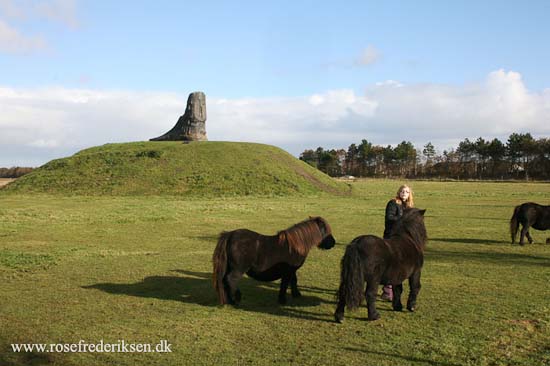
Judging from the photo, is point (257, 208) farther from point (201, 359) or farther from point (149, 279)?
point (201, 359)

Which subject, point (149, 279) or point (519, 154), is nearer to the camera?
point (149, 279)

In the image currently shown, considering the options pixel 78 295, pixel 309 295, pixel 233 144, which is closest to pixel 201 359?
pixel 309 295

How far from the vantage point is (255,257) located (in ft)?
27.2

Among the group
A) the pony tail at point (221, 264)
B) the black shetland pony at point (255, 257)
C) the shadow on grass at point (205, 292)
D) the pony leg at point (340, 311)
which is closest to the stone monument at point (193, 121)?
the shadow on grass at point (205, 292)

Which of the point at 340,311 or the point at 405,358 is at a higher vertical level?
the point at 340,311

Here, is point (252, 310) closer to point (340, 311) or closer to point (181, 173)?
→ point (340, 311)

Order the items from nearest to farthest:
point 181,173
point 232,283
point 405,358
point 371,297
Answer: point 405,358
point 371,297
point 232,283
point 181,173

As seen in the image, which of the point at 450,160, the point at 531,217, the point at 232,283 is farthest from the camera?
the point at 450,160

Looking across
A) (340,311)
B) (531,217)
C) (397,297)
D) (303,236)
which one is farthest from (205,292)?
(531,217)

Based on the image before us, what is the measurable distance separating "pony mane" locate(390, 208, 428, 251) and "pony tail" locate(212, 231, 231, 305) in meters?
2.91

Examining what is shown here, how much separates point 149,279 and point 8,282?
3.05 m

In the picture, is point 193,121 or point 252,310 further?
point 193,121

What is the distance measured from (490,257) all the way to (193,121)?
48.0m

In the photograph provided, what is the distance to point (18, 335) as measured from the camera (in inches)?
275
